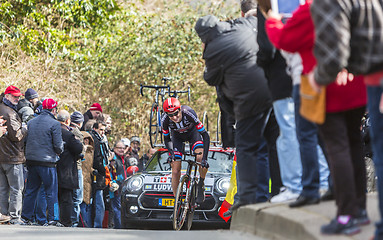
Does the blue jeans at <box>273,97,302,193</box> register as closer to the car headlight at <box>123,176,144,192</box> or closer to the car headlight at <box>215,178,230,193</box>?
the car headlight at <box>215,178,230,193</box>

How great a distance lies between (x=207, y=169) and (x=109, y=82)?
53.0 ft

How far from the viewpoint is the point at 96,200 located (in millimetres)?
14070

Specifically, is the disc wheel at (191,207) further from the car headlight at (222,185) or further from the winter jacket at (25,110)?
the winter jacket at (25,110)

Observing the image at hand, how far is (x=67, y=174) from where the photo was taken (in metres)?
12.5

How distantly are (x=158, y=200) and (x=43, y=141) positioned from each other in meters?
2.37

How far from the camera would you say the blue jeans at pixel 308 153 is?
5.66 metres

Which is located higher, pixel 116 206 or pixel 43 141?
pixel 43 141

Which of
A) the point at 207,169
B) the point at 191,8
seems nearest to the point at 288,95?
the point at 207,169

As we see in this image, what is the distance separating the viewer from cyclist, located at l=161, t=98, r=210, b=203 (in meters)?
12.4

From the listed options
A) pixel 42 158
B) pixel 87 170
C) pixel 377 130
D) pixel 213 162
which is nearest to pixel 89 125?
pixel 87 170

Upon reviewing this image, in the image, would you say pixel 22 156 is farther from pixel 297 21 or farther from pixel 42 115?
pixel 297 21

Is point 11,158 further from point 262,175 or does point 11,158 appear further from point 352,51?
point 352,51

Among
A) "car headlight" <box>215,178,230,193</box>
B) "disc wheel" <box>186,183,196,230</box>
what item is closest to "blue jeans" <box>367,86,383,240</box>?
"disc wheel" <box>186,183,196,230</box>

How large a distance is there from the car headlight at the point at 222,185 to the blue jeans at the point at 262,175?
5.58 meters
